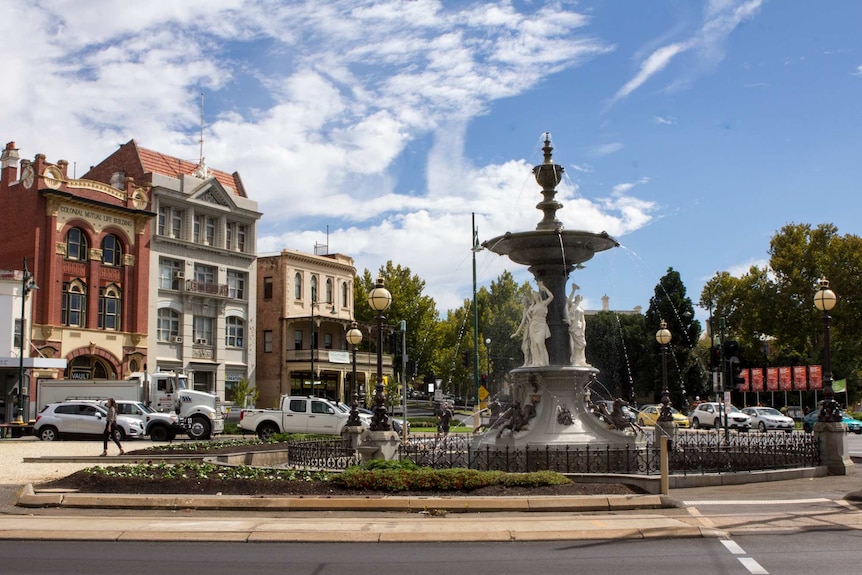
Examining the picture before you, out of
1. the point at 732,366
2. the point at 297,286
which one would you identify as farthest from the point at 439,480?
the point at 297,286

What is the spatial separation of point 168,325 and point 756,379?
47133mm

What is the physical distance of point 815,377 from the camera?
6222cm

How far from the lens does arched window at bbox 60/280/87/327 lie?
5091 cm

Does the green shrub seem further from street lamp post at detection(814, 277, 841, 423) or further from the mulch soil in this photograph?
street lamp post at detection(814, 277, 841, 423)

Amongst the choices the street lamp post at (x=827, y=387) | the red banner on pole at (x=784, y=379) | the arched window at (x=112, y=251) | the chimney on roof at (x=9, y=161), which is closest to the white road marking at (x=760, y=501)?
the street lamp post at (x=827, y=387)

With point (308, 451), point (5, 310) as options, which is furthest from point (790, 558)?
point (5, 310)

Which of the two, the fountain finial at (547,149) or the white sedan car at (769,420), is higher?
the fountain finial at (547,149)

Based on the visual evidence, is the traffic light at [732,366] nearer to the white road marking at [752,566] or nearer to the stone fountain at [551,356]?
the stone fountain at [551,356]

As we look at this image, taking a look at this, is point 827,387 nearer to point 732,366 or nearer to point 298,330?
point 732,366

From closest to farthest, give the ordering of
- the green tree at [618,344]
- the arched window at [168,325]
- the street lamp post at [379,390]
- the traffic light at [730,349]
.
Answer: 1. the street lamp post at [379,390]
2. the traffic light at [730,349]
3. the arched window at [168,325]
4. the green tree at [618,344]

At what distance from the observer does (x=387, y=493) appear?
14.1 meters

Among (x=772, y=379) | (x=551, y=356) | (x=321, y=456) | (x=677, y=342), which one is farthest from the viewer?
(x=677, y=342)

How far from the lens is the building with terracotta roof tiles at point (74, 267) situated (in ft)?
161

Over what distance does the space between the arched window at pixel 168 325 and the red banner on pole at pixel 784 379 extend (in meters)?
46.1
